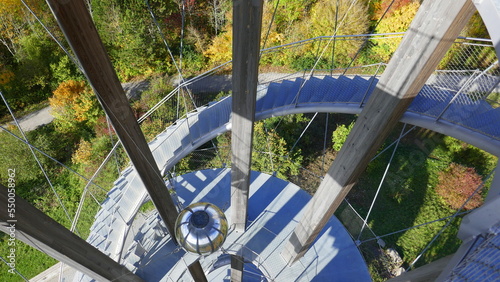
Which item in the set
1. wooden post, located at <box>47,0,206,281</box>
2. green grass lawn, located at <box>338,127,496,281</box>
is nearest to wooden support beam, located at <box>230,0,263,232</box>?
wooden post, located at <box>47,0,206,281</box>

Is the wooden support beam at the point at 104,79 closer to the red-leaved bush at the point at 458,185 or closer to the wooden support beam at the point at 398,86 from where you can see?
the wooden support beam at the point at 398,86

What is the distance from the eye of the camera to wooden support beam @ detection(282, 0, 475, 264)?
3.05m

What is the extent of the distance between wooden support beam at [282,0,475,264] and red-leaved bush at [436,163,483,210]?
27.4ft

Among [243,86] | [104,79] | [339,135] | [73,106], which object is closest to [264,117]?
[243,86]

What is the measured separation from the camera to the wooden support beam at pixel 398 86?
10.0 ft

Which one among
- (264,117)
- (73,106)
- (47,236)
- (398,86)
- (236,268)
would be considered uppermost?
(73,106)

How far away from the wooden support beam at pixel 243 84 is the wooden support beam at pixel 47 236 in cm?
243

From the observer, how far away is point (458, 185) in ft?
37.2

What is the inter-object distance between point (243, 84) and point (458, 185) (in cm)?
1084

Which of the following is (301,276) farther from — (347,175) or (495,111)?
(495,111)

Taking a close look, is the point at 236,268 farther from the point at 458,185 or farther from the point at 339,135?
the point at 458,185

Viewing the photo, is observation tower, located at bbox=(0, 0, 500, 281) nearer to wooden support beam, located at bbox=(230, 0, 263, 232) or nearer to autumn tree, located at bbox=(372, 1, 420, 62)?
wooden support beam, located at bbox=(230, 0, 263, 232)

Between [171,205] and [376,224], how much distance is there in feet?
27.7

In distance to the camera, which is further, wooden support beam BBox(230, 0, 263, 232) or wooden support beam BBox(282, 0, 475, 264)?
wooden support beam BBox(230, 0, 263, 232)
